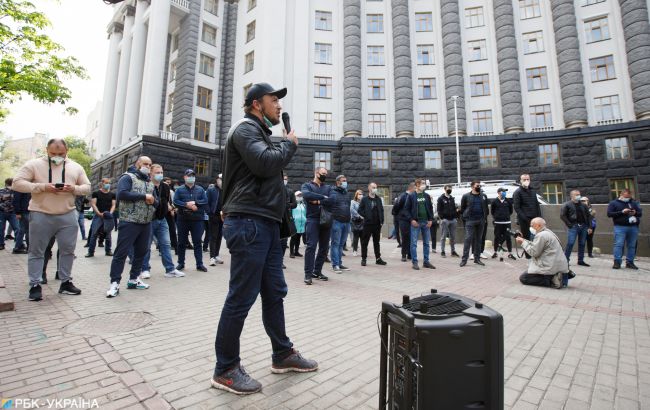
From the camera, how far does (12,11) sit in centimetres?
1273

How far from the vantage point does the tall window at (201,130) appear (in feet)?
92.9

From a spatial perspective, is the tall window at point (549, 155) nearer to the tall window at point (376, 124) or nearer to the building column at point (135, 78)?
the tall window at point (376, 124)

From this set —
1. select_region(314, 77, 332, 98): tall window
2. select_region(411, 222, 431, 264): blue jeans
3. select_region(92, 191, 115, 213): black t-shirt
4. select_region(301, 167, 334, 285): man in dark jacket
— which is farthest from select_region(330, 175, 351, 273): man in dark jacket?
select_region(314, 77, 332, 98): tall window

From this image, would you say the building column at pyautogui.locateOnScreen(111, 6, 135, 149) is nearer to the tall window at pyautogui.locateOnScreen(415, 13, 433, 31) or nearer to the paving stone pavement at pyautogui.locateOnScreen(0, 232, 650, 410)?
the tall window at pyautogui.locateOnScreen(415, 13, 433, 31)

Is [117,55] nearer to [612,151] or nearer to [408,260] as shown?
[408,260]

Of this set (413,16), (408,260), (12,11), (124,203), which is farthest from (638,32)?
(12,11)

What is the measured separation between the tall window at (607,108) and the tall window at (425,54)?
1237cm

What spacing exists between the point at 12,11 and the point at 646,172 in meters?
34.2

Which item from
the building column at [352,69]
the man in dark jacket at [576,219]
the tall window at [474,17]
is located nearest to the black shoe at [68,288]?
the man in dark jacket at [576,219]

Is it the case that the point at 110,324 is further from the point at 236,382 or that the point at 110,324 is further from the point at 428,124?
the point at 428,124

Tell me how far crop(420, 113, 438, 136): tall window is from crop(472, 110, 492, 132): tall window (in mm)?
2905

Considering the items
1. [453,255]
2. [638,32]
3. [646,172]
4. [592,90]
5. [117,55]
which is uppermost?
[117,55]

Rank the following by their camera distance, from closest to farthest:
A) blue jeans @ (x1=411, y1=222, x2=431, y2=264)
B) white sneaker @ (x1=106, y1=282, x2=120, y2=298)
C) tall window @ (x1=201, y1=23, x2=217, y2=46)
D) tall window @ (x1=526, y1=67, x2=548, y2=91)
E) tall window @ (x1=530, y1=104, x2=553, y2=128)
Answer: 1. white sneaker @ (x1=106, y1=282, x2=120, y2=298)
2. blue jeans @ (x1=411, y1=222, x2=431, y2=264)
3. tall window @ (x1=530, y1=104, x2=553, y2=128)
4. tall window @ (x1=526, y1=67, x2=548, y2=91)
5. tall window @ (x1=201, y1=23, x2=217, y2=46)

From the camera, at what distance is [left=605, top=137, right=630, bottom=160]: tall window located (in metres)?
21.3
